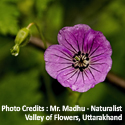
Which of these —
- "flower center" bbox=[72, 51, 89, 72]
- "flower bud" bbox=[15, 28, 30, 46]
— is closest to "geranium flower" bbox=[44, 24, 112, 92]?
"flower center" bbox=[72, 51, 89, 72]

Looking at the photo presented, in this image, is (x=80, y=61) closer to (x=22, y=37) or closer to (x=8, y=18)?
(x=22, y=37)

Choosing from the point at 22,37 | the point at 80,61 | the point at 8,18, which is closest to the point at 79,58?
the point at 80,61

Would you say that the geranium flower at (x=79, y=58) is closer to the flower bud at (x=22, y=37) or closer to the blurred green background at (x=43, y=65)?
the flower bud at (x=22, y=37)

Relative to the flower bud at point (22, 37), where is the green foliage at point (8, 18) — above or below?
above

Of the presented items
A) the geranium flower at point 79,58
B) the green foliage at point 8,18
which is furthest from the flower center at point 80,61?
the green foliage at point 8,18

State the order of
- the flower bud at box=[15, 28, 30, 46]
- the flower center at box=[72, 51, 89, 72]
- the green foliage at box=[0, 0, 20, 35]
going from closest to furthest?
the flower bud at box=[15, 28, 30, 46] < the flower center at box=[72, 51, 89, 72] < the green foliage at box=[0, 0, 20, 35]

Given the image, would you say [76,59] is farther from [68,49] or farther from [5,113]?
[5,113]

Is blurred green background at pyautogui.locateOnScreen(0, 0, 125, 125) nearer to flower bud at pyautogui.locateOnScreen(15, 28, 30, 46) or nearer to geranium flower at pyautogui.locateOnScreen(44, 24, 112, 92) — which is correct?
geranium flower at pyautogui.locateOnScreen(44, 24, 112, 92)
